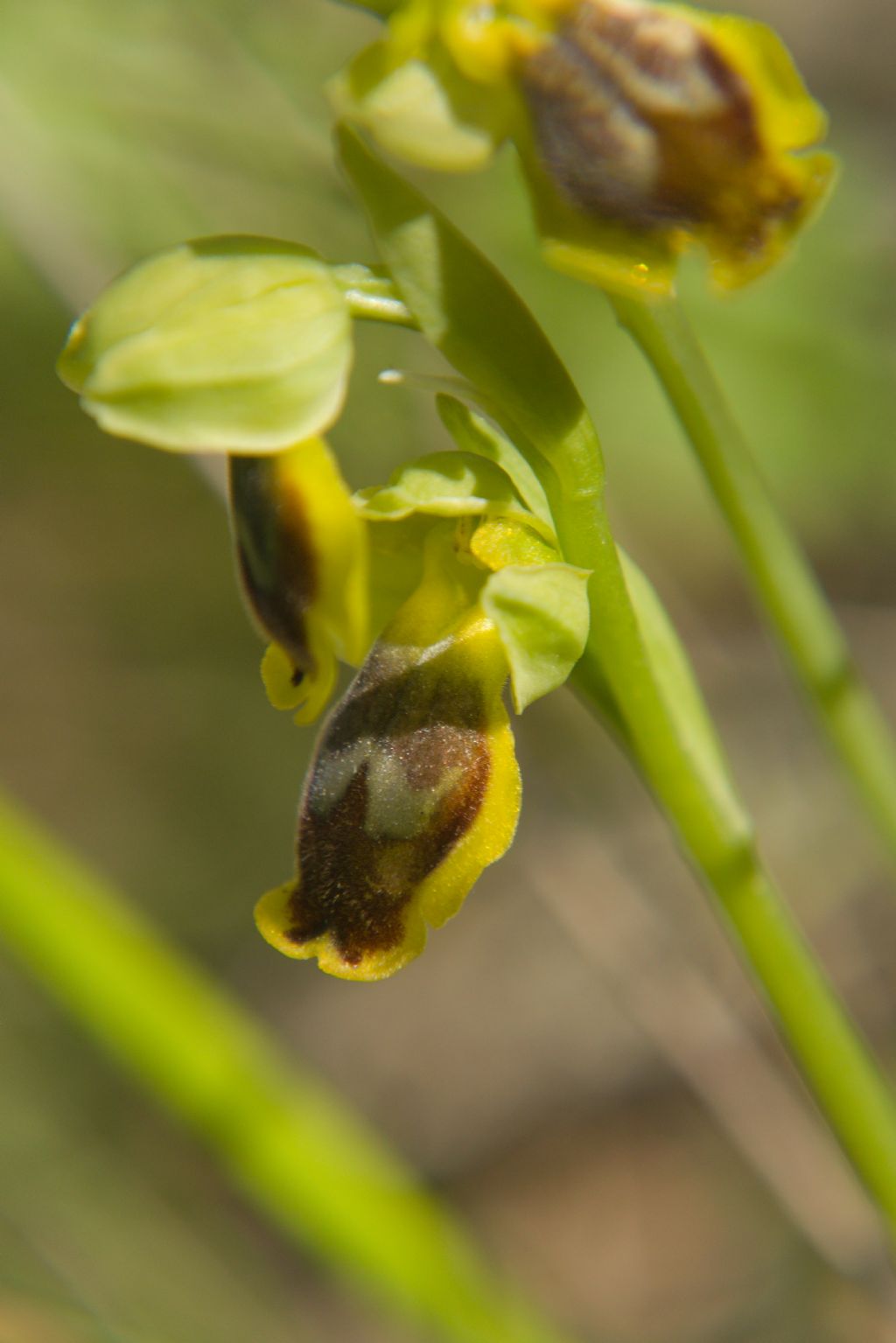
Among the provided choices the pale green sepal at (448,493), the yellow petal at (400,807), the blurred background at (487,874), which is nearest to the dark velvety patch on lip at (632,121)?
the pale green sepal at (448,493)

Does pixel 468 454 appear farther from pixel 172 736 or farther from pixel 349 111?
pixel 172 736

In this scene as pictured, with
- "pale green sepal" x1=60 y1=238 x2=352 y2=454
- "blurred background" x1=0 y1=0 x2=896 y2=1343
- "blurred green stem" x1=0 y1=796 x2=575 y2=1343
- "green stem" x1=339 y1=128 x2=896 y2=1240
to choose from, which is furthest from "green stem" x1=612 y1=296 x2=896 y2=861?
"blurred background" x1=0 y1=0 x2=896 y2=1343

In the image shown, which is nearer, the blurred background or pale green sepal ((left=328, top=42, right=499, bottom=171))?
pale green sepal ((left=328, top=42, right=499, bottom=171))

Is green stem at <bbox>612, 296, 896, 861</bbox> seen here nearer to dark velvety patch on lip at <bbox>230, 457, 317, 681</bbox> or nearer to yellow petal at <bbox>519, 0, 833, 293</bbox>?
yellow petal at <bbox>519, 0, 833, 293</bbox>

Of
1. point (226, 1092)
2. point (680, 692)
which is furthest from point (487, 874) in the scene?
point (680, 692)

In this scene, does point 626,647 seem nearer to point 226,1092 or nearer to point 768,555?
point 768,555

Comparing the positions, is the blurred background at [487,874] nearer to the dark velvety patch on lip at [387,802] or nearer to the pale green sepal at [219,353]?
the dark velvety patch on lip at [387,802]
